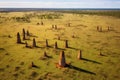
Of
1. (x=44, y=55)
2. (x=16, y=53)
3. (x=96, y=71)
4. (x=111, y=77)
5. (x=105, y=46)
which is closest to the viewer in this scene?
(x=111, y=77)

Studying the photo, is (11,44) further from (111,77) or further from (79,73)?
(111,77)

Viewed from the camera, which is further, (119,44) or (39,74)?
(119,44)

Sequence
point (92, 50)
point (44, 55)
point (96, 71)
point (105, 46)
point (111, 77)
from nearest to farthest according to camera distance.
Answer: point (111, 77) < point (96, 71) < point (44, 55) < point (92, 50) < point (105, 46)

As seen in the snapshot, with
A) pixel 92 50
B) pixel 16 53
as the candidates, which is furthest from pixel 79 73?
pixel 16 53

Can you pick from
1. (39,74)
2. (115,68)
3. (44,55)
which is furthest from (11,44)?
(115,68)

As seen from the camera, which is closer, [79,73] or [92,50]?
[79,73]

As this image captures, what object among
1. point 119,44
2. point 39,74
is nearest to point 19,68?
point 39,74

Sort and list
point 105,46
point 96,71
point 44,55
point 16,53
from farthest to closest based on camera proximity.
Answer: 1. point 105,46
2. point 16,53
3. point 44,55
4. point 96,71

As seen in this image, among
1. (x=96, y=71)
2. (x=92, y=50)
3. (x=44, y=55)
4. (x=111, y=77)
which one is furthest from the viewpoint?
(x=92, y=50)

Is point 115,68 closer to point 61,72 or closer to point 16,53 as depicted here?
point 61,72
